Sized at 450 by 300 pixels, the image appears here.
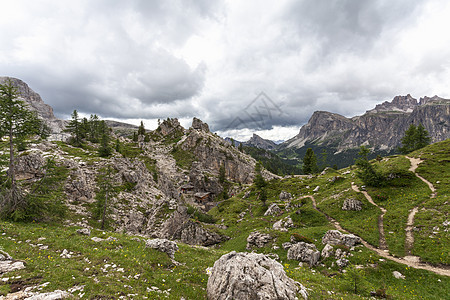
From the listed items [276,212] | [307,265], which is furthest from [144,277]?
[276,212]

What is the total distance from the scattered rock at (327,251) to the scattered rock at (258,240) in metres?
10.3

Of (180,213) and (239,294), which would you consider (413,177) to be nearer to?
(239,294)

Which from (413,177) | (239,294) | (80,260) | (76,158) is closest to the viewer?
(239,294)

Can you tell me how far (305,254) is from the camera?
28047 millimetres

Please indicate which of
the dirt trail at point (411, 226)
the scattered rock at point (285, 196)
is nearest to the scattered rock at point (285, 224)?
the dirt trail at point (411, 226)

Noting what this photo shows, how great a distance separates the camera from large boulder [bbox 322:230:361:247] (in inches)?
1179

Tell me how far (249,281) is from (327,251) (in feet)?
73.6

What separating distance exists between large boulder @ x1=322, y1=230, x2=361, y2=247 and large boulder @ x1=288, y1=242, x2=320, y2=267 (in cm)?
409

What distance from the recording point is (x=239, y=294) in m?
11.9

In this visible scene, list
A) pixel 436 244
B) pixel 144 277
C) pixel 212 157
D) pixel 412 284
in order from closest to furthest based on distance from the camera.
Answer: pixel 144 277, pixel 412 284, pixel 436 244, pixel 212 157

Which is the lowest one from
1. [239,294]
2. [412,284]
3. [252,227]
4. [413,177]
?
[252,227]

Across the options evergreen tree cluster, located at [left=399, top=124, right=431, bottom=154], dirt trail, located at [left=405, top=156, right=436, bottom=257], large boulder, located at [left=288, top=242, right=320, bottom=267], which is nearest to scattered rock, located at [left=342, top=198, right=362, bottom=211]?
dirt trail, located at [left=405, top=156, right=436, bottom=257]

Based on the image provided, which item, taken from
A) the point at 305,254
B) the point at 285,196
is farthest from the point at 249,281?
the point at 285,196

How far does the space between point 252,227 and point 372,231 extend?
2717 cm
